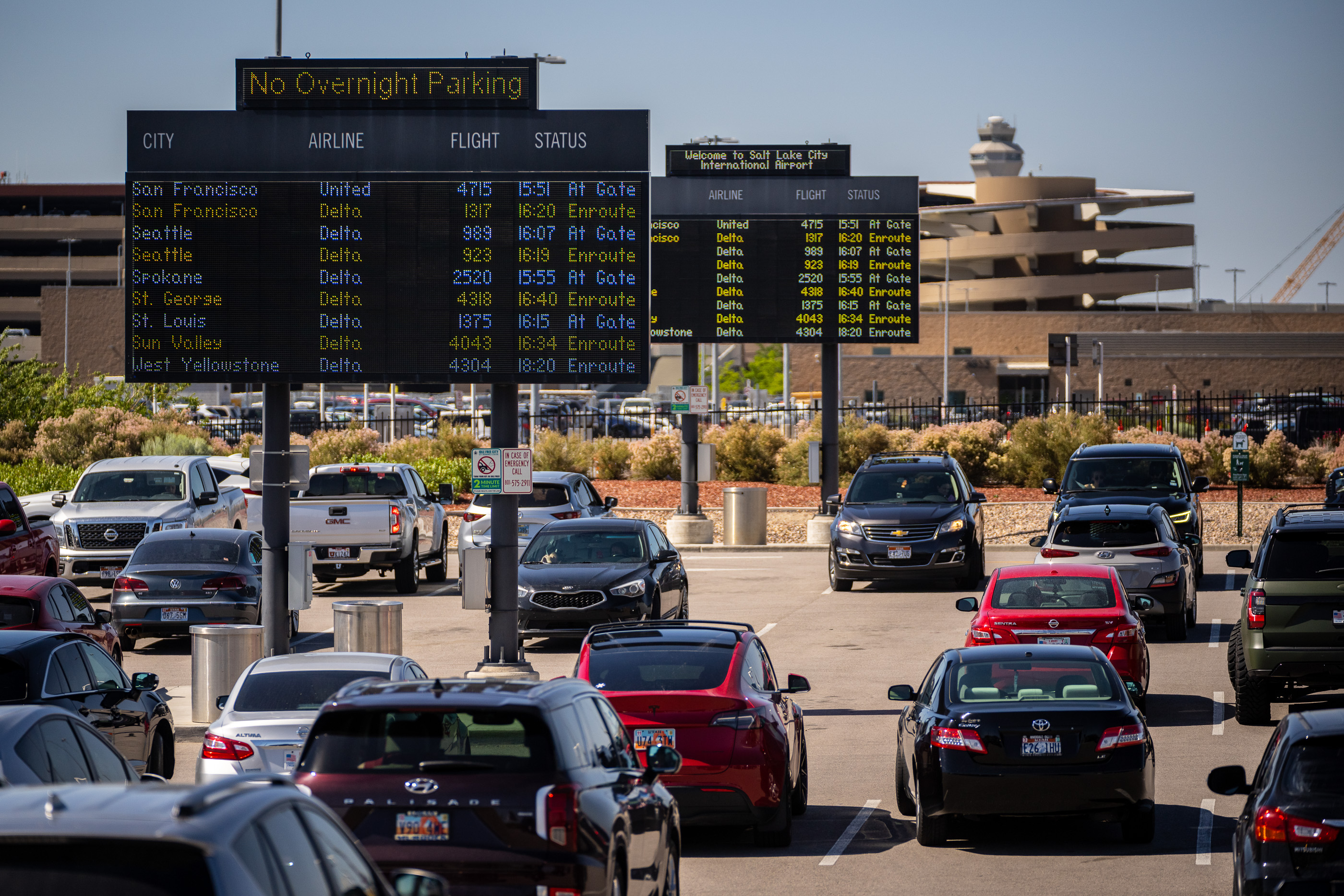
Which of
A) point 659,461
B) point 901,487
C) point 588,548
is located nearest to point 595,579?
point 588,548

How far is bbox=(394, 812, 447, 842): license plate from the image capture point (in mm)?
7297

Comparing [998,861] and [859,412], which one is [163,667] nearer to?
[998,861]

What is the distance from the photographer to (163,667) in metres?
20.3

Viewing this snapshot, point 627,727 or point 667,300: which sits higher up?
point 667,300

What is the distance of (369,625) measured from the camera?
18.1 metres

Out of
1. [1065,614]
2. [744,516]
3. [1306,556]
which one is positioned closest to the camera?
[1306,556]

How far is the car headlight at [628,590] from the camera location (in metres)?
20.2

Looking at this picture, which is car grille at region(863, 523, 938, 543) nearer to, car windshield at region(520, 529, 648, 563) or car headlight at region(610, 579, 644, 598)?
car windshield at region(520, 529, 648, 563)

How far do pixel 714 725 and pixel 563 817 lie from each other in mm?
3817

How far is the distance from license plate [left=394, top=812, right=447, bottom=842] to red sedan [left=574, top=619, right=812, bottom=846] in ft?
10.1

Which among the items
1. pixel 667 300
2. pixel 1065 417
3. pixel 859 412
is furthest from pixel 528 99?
pixel 859 412

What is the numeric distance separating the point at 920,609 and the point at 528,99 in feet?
34.3

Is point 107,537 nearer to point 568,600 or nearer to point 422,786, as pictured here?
point 568,600

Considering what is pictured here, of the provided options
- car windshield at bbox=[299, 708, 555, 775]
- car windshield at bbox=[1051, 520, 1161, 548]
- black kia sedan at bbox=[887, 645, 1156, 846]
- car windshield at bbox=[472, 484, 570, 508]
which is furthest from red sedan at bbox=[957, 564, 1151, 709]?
car windshield at bbox=[472, 484, 570, 508]
